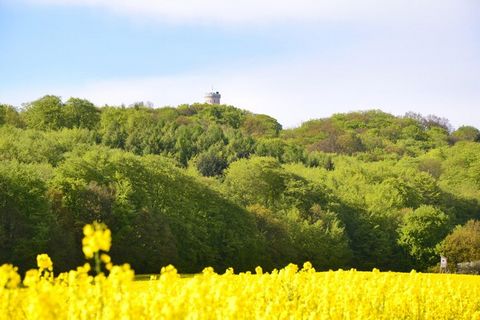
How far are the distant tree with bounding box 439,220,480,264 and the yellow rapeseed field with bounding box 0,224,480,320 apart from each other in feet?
149

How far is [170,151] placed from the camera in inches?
3558

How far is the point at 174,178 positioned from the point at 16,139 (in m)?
13.0

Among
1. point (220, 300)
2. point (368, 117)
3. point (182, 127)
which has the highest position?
point (368, 117)

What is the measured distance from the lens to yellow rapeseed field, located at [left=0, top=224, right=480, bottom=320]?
6.62m

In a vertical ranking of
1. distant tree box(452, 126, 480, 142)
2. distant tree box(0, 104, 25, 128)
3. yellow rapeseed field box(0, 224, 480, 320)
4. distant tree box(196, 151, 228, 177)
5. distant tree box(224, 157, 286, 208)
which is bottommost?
yellow rapeseed field box(0, 224, 480, 320)

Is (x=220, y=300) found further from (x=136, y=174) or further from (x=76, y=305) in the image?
(x=136, y=174)

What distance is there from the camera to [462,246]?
63531mm

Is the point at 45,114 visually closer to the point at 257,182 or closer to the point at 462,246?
the point at 257,182

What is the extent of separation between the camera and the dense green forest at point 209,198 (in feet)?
148

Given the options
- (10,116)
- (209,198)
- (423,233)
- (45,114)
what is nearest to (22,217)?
(209,198)

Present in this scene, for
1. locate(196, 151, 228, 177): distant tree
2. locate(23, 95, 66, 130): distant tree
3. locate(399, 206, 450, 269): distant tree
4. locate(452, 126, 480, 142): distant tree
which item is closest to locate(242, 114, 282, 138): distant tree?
locate(452, 126, 480, 142): distant tree

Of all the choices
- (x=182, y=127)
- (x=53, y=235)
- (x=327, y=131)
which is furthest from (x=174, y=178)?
(x=327, y=131)

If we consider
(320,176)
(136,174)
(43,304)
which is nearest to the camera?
(43,304)

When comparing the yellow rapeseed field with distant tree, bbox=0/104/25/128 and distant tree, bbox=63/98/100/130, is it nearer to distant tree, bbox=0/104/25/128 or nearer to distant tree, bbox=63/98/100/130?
distant tree, bbox=0/104/25/128
